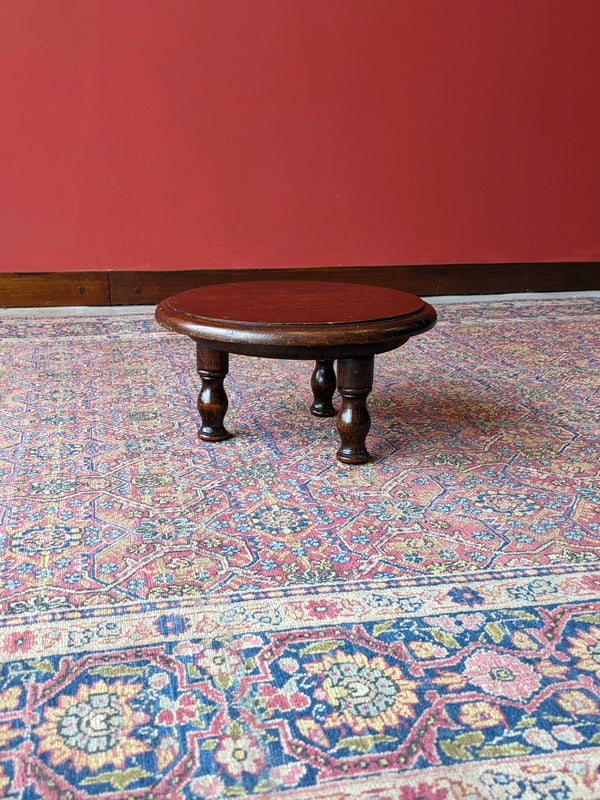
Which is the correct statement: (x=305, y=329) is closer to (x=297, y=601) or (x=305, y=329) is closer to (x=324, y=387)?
(x=324, y=387)

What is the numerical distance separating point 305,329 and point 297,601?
34.5 inches

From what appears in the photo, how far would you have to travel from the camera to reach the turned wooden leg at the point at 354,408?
7.94 feet

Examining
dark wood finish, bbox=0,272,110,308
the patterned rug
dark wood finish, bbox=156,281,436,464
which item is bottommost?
dark wood finish, bbox=0,272,110,308

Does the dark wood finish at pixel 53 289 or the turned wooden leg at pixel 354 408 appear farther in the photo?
the dark wood finish at pixel 53 289

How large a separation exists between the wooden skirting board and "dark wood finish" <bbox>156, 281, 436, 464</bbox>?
219cm

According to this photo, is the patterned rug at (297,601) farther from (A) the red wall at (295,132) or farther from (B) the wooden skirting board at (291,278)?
(A) the red wall at (295,132)

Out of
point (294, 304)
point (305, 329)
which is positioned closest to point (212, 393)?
point (294, 304)

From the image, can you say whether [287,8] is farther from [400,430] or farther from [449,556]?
[449,556]

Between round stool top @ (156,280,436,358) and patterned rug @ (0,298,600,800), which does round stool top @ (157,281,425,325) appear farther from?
patterned rug @ (0,298,600,800)

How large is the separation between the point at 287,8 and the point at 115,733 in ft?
14.9

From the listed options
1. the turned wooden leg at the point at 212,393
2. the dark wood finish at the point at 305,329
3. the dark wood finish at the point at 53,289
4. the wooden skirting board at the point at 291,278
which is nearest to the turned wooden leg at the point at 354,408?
the dark wood finish at the point at 305,329

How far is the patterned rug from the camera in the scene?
1264mm

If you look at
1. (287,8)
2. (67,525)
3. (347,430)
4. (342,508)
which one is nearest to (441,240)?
(287,8)

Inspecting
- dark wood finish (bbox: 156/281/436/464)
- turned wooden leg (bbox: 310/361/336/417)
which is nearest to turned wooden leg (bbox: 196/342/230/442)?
dark wood finish (bbox: 156/281/436/464)
